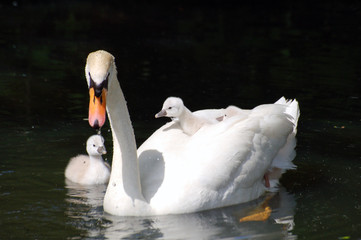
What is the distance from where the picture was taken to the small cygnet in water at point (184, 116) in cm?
913

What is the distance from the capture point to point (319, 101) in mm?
14125

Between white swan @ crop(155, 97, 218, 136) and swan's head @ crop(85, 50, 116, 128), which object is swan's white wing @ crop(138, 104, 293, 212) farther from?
swan's head @ crop(85, 50, 116, 128)

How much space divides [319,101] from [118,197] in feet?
23.9

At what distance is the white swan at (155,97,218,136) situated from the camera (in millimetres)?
9133

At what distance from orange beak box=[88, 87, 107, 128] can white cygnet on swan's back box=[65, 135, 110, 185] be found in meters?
2.82

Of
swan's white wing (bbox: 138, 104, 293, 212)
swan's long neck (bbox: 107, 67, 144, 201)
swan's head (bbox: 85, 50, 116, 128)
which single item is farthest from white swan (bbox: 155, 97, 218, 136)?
swan's head (bbox: 85, 50, 116, 128)

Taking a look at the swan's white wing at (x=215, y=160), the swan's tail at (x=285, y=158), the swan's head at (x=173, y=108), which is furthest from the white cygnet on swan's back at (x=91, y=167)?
the swan's tail at (x=285, y=158)

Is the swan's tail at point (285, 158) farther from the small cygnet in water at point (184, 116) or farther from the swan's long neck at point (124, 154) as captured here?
the swan's long neck at point (124, 154)

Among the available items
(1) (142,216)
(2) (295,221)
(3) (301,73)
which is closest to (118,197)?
(1) (142,216)

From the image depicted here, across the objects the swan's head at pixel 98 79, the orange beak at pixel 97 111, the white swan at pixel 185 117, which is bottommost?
the white swan at pixel 185 117

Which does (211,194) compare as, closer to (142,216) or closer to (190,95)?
(142,216)

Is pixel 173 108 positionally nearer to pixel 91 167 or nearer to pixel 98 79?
pixel 91 167

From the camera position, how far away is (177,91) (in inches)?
595

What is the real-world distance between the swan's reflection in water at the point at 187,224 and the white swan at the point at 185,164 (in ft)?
0.34
